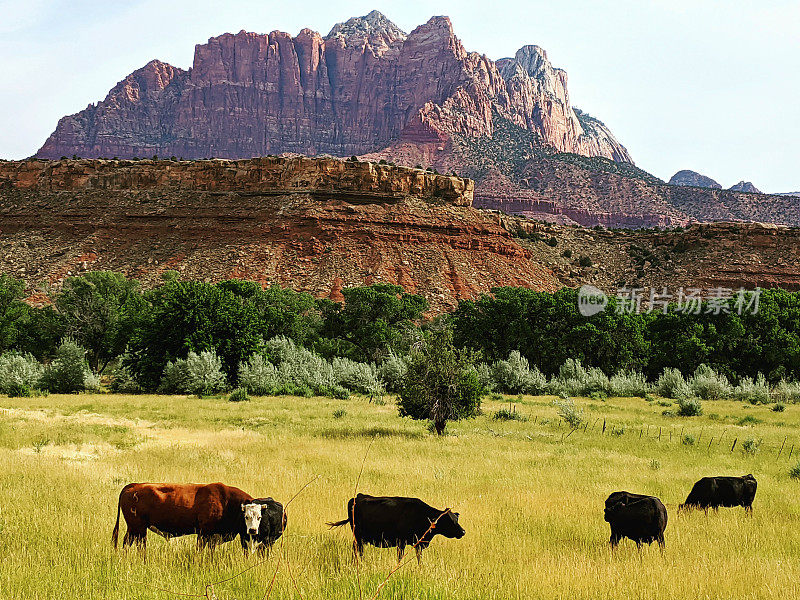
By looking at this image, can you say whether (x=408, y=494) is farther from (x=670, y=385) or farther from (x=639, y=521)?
(x=670, y=385)

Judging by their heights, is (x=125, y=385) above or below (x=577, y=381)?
below

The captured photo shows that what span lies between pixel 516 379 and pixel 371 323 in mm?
12265

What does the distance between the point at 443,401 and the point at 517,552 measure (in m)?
12.3

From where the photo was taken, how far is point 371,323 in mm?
43406

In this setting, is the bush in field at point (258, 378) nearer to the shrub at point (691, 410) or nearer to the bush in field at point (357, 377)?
the bush in field at point (357, 377)

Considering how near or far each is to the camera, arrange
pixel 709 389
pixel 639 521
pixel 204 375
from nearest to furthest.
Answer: pixel 639 521
pixel 204 375
pixel 709 389

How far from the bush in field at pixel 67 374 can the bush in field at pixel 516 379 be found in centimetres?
2356

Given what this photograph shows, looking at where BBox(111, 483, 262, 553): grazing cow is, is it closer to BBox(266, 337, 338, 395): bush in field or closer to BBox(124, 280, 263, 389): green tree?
BBox(266, 337, 338, 395): bush in field

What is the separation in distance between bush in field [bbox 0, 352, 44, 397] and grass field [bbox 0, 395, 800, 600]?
393 inches

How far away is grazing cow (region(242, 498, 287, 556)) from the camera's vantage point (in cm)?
672

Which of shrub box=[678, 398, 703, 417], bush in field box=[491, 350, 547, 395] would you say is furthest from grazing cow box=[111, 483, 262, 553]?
bush in field box=[491, 350, 547, 395]

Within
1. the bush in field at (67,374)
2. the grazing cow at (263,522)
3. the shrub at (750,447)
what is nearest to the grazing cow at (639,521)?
the grazing cow at (263,522)

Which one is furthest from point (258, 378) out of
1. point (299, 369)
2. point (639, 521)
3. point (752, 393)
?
point (752, 393)

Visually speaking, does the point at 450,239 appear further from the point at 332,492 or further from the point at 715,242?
the point at 332,492
